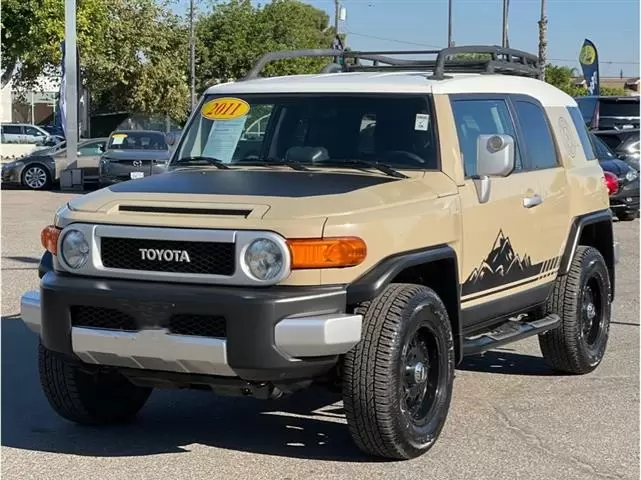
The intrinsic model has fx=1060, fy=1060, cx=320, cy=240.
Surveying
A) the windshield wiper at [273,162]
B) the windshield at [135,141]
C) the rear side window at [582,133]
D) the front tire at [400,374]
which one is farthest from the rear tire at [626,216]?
the front tire at [400,374]

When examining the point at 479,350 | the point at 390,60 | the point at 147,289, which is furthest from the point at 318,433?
the point at 390,60

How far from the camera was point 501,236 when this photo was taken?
6.25 metres

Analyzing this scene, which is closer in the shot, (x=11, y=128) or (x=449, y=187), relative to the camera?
(x=449, y=187)

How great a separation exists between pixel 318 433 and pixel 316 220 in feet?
4.99

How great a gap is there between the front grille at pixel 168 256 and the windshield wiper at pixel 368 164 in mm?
1316

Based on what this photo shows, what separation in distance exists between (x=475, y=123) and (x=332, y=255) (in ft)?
6.33

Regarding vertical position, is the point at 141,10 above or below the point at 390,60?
above

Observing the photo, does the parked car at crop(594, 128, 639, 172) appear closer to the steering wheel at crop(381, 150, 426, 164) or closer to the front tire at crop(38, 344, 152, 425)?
the steering wheel at crop(381, 150, 426, 164)

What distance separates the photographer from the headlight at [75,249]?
5.15m

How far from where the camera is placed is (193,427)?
5.99 meters

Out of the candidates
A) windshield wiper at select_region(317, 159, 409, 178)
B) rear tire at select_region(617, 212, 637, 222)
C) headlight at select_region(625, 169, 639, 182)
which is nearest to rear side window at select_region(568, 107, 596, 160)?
windshield wiper at select_region(317, 159, 409, 178)

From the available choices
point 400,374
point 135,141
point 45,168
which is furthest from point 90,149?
point 400,374

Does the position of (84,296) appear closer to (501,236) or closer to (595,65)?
(501,236)

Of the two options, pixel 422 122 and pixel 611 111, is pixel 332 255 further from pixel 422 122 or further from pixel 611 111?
pixel 611 111
